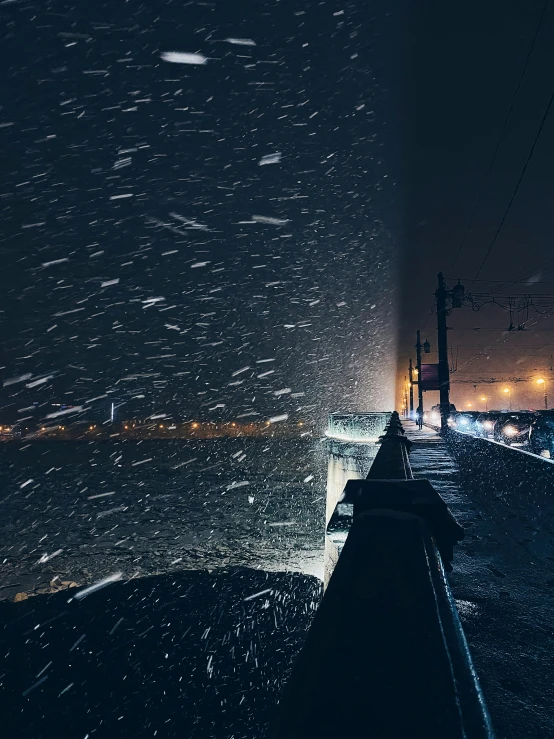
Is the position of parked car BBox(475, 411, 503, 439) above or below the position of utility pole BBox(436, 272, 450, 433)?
below

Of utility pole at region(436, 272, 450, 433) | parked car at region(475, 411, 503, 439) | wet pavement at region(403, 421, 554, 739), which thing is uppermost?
utility pole at region(436, 272, 450, 433)

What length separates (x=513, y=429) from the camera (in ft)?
58.2

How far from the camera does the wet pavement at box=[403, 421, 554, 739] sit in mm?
1466

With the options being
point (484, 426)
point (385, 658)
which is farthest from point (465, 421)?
point (385, 658)

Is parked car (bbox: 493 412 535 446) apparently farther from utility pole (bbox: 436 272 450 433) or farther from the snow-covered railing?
the snow-covered railing

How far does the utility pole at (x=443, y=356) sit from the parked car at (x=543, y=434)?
4109 mm

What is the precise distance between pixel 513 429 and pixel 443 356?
15.2 ft

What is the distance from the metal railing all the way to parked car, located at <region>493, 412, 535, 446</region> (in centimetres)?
1728

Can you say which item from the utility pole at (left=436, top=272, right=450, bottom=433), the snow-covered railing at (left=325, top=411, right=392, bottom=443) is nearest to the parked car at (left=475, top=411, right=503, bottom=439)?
the utility pole at (left=436, top=272, right=450, bottom=433)

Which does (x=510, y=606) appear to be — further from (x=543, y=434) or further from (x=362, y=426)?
(x=362, y=426)

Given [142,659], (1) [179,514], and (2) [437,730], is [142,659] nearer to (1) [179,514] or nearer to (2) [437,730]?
(2) [437,730]

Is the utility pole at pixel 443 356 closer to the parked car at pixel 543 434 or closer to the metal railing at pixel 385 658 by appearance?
the parked car at pixel 543 434

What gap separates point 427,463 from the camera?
941 centimetres

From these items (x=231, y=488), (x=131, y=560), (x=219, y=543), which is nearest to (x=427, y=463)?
(x=131, y=560)
